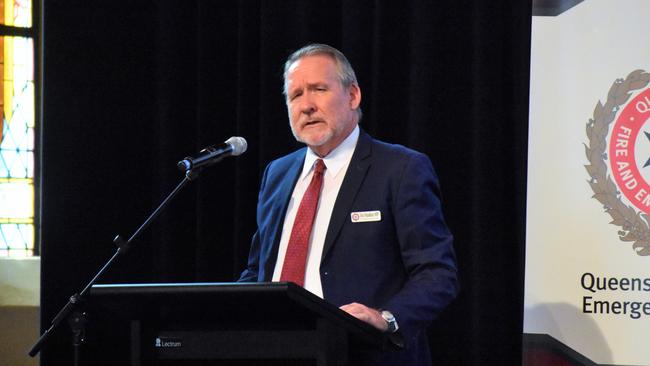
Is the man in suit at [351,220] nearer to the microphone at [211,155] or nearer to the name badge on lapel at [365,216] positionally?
the name badge on lapel at [365,216]

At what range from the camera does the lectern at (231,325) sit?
6.16ft

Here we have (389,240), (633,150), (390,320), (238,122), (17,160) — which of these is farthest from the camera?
(17,160)

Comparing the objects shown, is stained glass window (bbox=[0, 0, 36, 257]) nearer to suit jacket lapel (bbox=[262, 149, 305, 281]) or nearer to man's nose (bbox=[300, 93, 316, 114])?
suit jacket lapel (bbox=[262, 149, 305, 281])

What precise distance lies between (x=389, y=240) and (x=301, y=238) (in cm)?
28

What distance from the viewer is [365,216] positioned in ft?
8.93

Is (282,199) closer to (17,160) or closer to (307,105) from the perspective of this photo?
(307,105)

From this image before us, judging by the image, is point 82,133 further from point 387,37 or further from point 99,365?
point 387,37

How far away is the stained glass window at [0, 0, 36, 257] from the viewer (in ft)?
16.2

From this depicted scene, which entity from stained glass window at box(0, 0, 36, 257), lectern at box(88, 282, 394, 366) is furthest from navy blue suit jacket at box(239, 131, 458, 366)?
stained glass window at box(0, 0, 36, 257)

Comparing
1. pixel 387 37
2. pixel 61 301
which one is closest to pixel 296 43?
pixel 387 37

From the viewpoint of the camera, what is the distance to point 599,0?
3.45 m

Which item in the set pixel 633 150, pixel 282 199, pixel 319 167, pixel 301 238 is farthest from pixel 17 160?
pixel 633 150

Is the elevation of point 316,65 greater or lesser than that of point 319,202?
greater

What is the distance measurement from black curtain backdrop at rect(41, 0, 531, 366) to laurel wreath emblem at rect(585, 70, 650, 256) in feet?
1.81
